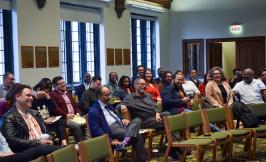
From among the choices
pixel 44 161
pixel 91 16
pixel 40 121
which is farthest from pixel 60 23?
pixel 44 161

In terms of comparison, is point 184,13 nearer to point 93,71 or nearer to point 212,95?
point 93,71

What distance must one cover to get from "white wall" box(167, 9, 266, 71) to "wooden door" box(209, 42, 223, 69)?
0.47 m

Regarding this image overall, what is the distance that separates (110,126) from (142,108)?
104 cm

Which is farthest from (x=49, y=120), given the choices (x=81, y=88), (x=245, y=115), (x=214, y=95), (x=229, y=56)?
(x=229, y=56)

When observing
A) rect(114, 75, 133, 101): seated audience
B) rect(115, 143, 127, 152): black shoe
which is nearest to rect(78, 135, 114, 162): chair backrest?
rect(115, 143, 127, 152): black shoe

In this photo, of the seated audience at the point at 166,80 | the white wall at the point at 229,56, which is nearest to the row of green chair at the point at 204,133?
the seated audience at the point at 166,80

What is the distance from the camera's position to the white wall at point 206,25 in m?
15.5

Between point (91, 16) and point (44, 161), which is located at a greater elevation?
point (91, 16)

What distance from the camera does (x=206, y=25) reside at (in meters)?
16.4

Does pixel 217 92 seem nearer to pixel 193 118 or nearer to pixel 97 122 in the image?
pixel 193 118

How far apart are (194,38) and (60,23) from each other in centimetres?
645

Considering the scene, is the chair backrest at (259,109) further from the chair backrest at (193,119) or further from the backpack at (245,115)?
the chair backrest at (193,119)

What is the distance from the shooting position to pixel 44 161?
12.5 feet

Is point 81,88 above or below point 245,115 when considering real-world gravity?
above
